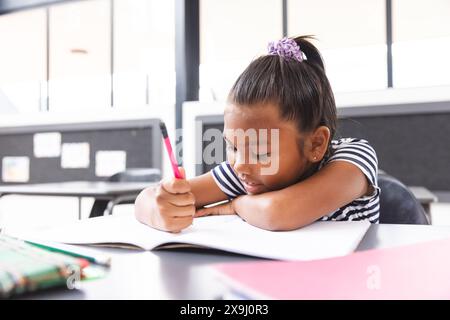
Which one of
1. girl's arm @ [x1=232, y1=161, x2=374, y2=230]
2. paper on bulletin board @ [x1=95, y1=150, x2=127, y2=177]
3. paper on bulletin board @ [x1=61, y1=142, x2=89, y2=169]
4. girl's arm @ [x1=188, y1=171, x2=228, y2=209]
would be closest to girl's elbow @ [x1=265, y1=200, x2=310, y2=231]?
girl's arm @ [x1=232, y1=161, x2=374, y2=230]

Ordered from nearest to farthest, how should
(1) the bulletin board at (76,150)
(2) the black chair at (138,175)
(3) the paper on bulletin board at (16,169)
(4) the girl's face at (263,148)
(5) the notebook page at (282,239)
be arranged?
(5) the notebook page at (282,239) → (4) the girl's face at (263,148) → (2) the black chair at (138,175) → (1) the bulletin board at (76,150) → (3) the paper on bulletin board at (16,169)

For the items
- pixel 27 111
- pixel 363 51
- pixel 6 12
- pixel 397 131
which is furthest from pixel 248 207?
pixel 363 51

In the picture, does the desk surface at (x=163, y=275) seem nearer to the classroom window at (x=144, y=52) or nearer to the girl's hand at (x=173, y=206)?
the girl's hand at (x=173, y=206)

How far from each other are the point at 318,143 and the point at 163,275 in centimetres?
49

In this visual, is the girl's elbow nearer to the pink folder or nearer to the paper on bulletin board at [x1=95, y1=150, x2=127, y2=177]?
the pink folder

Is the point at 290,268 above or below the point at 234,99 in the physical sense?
below

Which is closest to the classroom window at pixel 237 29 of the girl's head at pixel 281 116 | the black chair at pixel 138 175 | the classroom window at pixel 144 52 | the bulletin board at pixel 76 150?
the classroom window at pixel 144 52

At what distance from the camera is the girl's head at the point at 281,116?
705mm

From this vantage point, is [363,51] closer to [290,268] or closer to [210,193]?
[210,193]

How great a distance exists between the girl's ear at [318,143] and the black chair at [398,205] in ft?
0.59

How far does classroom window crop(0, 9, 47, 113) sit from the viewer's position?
11.2 ft

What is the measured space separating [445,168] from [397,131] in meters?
0.24

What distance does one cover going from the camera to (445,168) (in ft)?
5.57

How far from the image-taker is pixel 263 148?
68 centimetres
